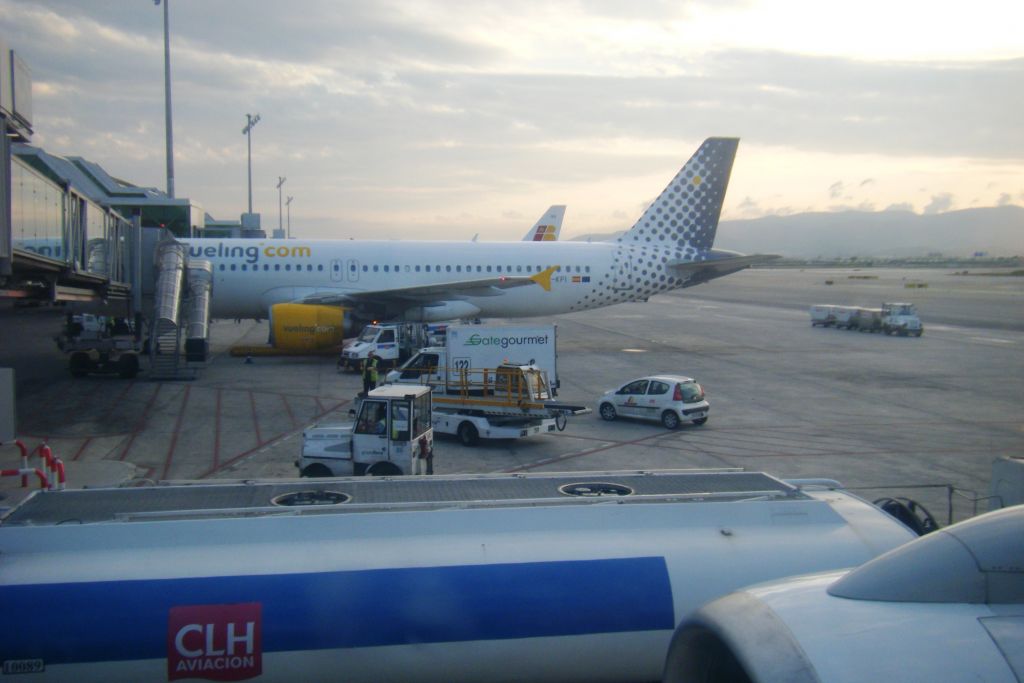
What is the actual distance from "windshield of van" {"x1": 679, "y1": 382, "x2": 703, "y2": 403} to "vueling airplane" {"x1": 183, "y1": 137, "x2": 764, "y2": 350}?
15271 mm

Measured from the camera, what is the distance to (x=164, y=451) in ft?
64.9

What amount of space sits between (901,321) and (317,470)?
4161cm

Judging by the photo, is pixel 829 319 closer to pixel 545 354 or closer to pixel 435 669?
pixel 545 354

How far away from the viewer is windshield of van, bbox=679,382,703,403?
22.9 m

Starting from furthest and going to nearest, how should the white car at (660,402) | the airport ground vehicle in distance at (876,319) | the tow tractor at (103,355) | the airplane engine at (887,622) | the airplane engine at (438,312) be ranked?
the airport ground vehicle in distance at (876,319) < the airplane engine at (438,312) < the tow tractor at (103,355) < the white car at (660,402) < the airplane engine at (887,622)

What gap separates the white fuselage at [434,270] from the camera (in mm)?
37531

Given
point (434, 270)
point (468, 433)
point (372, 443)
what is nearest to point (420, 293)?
point (434, 270)

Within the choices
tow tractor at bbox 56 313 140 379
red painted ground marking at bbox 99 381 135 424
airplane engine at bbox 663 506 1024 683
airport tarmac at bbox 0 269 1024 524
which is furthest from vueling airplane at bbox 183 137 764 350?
airplane engine at bbox 663 506 1024 683

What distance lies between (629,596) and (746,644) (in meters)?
3.65

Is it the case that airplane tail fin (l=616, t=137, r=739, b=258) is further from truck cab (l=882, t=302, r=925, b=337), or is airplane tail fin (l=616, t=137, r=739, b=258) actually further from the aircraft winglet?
truck cab (l=882, t=302, r=925, b=337)

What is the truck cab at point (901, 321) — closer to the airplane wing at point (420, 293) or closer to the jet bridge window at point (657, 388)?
the airplane wing at point (420, 293)

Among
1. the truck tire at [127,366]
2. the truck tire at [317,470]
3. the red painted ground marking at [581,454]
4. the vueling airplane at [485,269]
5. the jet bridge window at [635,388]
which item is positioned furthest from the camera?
the vueling airplane at [485,269]

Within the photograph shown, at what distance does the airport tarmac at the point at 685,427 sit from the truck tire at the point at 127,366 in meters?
0.58

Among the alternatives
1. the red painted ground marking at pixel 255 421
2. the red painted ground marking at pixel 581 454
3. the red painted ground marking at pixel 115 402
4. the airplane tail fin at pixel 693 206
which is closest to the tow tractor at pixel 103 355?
the red painted ground marking at pixel 115 402
